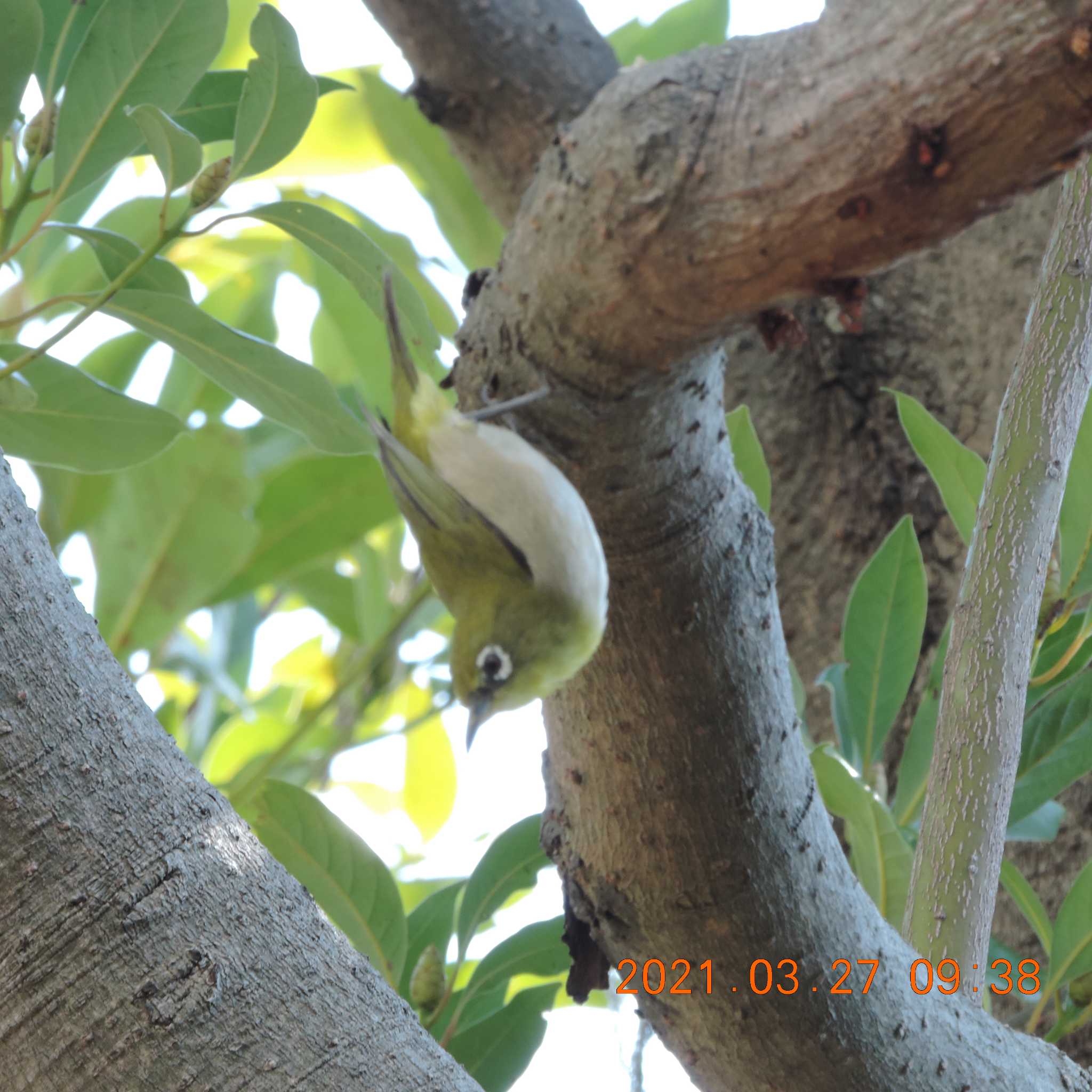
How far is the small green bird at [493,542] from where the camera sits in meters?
0.88

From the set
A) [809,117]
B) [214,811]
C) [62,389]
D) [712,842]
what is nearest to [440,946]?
[712,842]

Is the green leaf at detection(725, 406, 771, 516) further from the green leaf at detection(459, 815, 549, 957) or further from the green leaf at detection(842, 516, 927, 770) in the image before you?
the green leaf at detection(459, 815, 549, 957)

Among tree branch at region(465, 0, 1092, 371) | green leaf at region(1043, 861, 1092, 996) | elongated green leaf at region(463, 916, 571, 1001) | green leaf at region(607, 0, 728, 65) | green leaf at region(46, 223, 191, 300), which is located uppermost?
green leaf at region(607, 0, 728, 65)

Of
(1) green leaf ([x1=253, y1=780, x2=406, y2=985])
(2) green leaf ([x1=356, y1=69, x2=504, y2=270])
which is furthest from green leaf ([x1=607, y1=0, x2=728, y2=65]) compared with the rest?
(1) green leaf ([x1=253, y1=780, x2=406, y2=985])

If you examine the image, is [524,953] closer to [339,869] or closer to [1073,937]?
[339,869]

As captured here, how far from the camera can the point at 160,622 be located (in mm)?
1642

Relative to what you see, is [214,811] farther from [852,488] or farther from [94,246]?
[852,488]

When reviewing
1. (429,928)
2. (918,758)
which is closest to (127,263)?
(429,928)

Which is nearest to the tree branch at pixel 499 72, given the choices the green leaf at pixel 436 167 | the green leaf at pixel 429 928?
the green leaf at pixel 436 167

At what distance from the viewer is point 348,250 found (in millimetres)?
996

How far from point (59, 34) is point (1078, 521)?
1173 millimetres

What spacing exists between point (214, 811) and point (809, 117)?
2.04ft

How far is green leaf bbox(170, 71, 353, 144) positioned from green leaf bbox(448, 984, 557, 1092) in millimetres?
1039

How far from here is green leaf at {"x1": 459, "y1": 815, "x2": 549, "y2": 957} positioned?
51.6 inches
